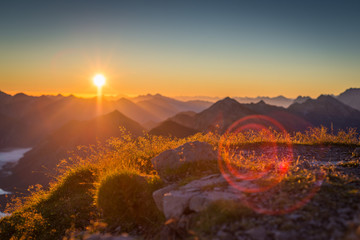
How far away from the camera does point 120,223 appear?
593 centimetres

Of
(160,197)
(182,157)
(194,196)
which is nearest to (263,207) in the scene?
(194,196)

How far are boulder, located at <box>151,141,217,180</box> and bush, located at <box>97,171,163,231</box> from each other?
33.5 inches

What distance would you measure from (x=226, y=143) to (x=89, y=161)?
724cm

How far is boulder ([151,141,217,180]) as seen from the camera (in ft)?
23.2

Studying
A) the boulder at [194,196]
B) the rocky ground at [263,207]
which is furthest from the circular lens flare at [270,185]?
the boulder at [194,196]

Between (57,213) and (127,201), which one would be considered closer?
(127,201)

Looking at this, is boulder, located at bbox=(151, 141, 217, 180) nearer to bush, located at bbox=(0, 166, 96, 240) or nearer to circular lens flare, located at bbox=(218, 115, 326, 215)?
circular lens flare, located at bbox=(218, 115, 326, 215)

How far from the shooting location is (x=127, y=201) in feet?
19.8

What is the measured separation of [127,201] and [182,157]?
2196mm

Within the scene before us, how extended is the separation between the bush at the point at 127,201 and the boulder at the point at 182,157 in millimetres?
850

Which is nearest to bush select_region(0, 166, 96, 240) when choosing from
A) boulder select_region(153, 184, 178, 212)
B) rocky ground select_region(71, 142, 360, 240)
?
boulder select_region(153, 184, 178, 212)

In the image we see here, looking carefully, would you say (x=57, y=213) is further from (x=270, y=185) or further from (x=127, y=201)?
(x=270, y=185)

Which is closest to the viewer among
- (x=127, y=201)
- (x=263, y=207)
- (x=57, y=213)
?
(x=263, y=207)

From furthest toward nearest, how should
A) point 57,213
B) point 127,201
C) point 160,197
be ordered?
point 57,213 < point 127,201 < point 160,197
